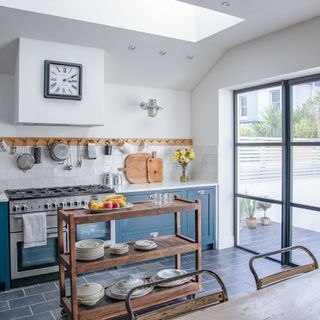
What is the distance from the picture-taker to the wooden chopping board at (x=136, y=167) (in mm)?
4781

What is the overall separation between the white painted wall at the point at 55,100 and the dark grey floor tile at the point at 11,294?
5.62ft

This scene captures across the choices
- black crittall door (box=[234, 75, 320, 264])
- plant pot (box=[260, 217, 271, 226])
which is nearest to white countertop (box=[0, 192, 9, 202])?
black crittall door (box=[234, 75, 320, 264])

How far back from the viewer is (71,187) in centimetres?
421

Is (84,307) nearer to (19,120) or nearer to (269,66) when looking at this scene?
(19,120)

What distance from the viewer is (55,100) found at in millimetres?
3768

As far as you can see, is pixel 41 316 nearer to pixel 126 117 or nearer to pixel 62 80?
pixel 62 80

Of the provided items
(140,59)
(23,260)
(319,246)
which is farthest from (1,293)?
(319,246)

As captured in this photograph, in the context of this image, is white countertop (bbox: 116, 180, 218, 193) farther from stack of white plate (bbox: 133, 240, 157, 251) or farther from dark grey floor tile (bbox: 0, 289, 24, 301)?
dark grey floor tile (bbox: 0, 289, 24, 301)

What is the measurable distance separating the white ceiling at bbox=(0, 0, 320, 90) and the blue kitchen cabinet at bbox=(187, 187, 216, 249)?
1629mm

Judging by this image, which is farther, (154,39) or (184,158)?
(184,158)

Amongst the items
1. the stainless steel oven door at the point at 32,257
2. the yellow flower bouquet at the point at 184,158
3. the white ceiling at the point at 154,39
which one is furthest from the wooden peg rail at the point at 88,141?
the stainless steel oven door at the point at 32,257

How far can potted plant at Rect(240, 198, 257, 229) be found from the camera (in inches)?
182

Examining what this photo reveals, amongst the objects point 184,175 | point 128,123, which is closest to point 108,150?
point 128,123

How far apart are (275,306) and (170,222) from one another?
2991 mm
